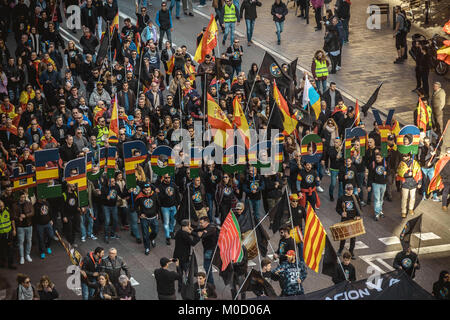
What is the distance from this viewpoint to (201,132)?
22.2 metres

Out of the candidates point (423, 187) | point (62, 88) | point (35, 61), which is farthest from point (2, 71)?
point (423, 187)

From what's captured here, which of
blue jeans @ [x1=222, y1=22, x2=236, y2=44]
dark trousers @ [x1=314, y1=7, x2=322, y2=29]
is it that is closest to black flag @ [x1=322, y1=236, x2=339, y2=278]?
blue jeans @ [x1=222, y1=22, x2=236, y2=44]

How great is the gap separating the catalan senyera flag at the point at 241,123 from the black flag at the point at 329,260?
4.83 metres

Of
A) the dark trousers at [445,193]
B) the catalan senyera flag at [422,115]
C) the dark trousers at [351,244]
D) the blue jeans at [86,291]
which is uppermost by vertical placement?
the catalan senyera flag at [422,115]

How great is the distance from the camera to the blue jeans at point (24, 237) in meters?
19.3

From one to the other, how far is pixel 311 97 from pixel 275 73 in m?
1.26

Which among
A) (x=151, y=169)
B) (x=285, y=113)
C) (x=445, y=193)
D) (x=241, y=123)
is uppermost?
(x=285, y=113)

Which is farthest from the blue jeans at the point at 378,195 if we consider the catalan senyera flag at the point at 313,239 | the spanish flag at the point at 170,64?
the spanish flag at the point at 170,64

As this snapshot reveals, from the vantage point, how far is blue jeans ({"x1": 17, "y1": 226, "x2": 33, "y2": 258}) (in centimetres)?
1928

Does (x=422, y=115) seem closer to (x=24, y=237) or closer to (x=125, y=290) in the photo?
(x=125, y=290)

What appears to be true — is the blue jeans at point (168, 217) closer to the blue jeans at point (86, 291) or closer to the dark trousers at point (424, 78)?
the blue jeans at point (86, 291)

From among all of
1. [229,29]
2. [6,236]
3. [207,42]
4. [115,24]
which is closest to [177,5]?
[229,29]

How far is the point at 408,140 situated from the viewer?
70.5ft
